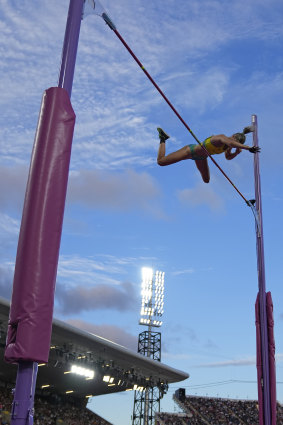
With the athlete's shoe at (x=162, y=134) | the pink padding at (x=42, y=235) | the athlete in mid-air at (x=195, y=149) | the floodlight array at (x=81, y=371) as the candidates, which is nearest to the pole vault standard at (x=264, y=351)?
the athlete in mid-air at (x=195, y=149)

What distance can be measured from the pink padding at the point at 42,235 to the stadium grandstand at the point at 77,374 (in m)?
10.2

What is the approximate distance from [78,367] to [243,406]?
17481mm

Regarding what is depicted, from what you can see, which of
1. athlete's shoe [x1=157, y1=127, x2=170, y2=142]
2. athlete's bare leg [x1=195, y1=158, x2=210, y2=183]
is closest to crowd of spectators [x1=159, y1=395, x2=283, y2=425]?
athlete's bare leg [x1=195, y1=158, x2=210, y2=183]

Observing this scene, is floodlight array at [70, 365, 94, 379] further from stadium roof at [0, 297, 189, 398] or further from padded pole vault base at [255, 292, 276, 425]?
padded pole vault base at [255, 292, 276, 425]

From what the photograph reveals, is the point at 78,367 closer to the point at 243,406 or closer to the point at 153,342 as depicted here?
the point at 153,342

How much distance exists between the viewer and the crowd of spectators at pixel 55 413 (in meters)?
18.6

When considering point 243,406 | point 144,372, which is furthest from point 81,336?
point 243,406

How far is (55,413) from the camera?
2255 cm

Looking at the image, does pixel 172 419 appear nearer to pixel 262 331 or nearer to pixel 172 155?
pixel 262 331

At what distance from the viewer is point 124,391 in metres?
28.4

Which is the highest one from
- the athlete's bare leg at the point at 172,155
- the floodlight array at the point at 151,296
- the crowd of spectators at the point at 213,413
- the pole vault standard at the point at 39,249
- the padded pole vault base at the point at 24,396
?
the floodlight array at the point at 151,296

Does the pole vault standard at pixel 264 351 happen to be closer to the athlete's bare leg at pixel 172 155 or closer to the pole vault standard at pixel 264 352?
the pole vault standard at pixel 264 352

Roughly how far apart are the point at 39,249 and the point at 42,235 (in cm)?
10

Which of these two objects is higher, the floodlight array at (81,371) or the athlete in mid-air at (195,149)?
the athlete in mid-air at (195,149)
